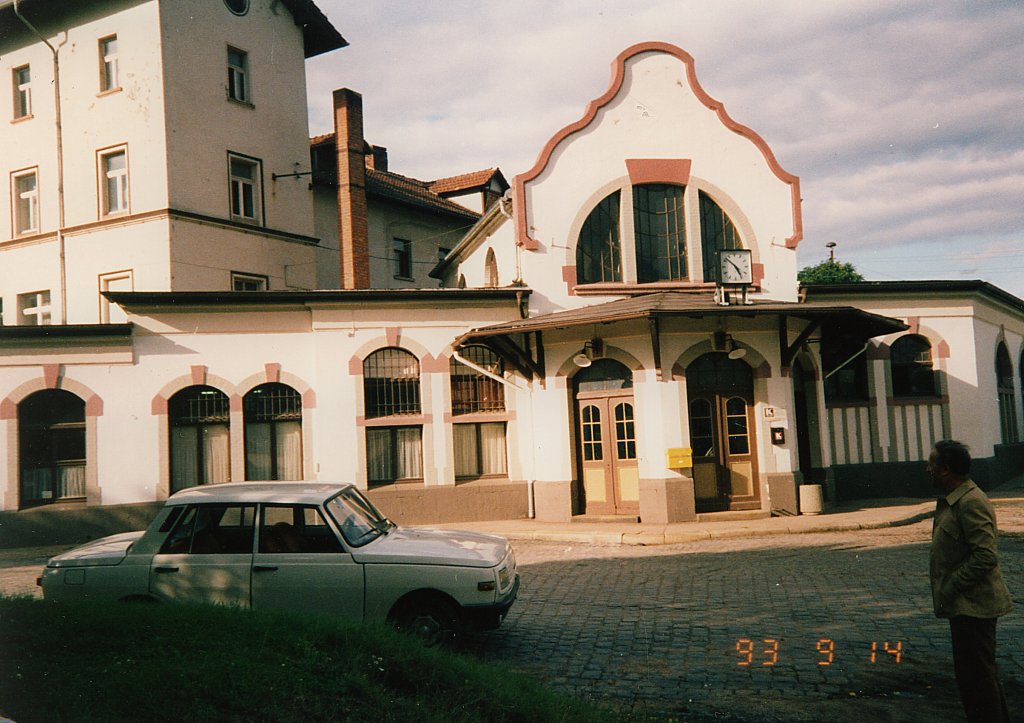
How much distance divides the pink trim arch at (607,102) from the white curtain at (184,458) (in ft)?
26.6

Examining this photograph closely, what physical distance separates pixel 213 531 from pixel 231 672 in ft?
10.2

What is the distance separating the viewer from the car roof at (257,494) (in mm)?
7871

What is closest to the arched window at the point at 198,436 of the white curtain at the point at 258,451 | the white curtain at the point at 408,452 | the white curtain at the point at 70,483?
the white curtain at the point at 258,451

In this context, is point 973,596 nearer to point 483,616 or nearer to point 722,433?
point 483,616

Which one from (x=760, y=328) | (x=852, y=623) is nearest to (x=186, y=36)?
(x=760, y=328)

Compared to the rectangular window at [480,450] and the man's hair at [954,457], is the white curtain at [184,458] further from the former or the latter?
the man's hair at [954,457]

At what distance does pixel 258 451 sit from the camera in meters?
18.0

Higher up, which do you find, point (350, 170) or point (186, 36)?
point (186, 36)

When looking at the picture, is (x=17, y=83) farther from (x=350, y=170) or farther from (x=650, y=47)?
(x=650, y=47)

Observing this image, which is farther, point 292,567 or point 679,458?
point 679,458

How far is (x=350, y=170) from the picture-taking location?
22594 mm

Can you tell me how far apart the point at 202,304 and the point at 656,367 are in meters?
9.51

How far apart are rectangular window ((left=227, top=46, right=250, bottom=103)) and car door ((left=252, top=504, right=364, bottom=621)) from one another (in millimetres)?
18917

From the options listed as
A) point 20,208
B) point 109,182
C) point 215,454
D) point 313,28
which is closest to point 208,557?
point 215,454
